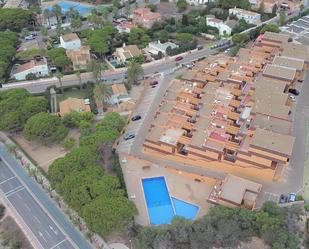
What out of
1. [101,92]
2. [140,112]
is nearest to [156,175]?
[140,112]

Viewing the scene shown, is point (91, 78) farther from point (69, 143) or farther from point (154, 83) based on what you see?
point (69, 143)

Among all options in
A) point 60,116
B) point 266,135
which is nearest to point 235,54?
point 266,135

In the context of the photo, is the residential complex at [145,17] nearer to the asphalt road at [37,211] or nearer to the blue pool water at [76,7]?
the blue pool water at [76,7]

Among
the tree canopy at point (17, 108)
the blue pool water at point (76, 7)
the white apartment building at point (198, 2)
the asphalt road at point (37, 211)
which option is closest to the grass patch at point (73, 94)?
the tree canopy at point (17, 108)

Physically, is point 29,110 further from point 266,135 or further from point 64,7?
point 64,7

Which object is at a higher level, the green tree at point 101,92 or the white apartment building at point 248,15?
the white apartment building at point 248,15

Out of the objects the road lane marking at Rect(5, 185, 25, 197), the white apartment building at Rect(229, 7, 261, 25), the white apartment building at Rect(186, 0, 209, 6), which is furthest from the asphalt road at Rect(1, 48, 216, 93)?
the white apartment building at Rect(186, 0, 209, 6)
